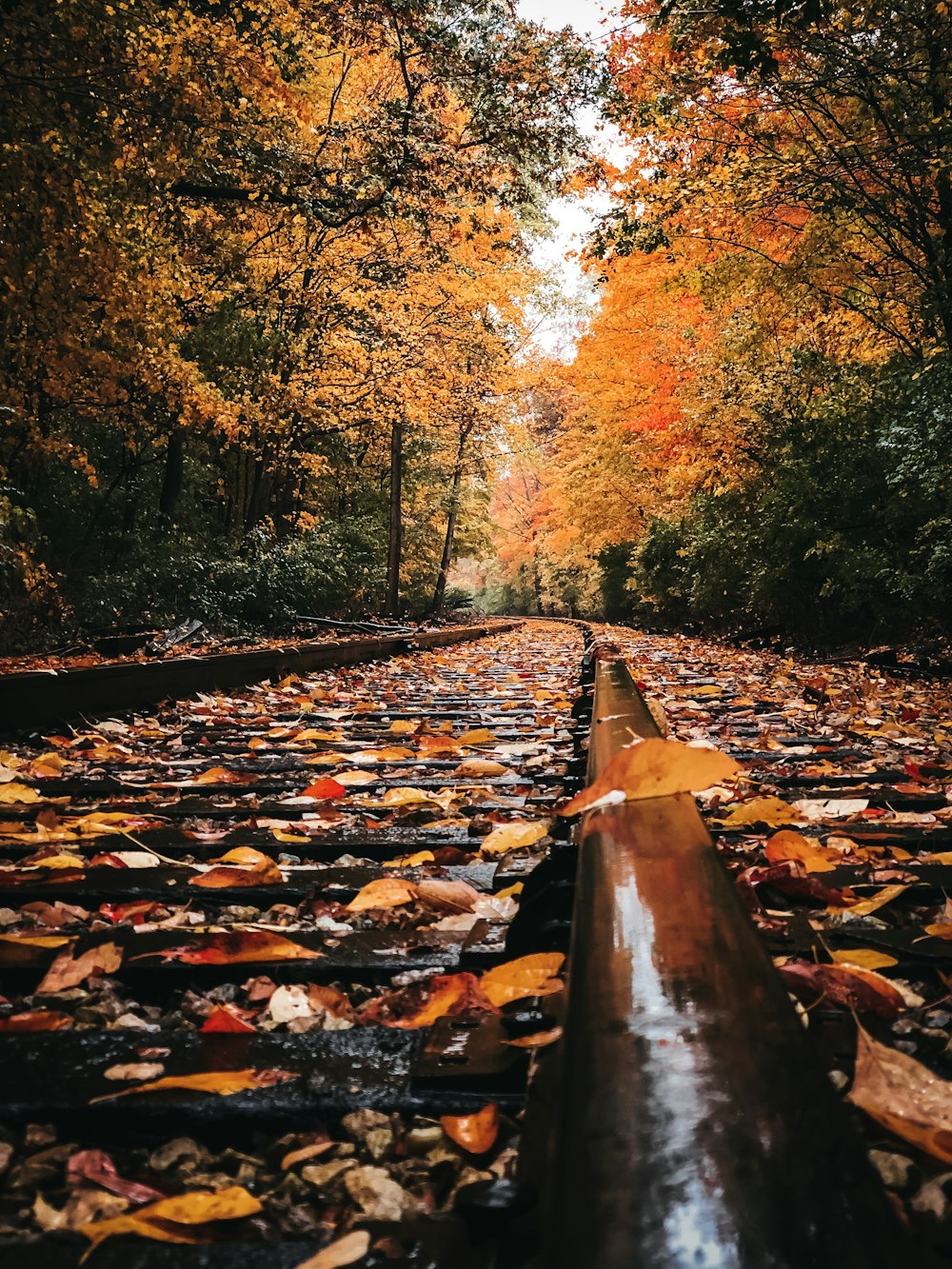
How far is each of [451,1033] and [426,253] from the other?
40.0ft

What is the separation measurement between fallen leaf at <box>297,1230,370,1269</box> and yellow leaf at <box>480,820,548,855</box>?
128cm

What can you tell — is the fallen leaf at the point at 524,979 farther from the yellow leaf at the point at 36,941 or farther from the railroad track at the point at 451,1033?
the yellow leaf at the point at 36,941

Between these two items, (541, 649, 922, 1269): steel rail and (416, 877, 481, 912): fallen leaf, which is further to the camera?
(416, 877, 481, 912): fallen leaf

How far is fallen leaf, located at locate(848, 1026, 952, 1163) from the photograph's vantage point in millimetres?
722

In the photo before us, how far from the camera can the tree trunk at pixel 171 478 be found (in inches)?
672

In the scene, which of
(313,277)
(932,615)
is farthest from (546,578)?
(932,615)

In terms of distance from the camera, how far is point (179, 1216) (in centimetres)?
71

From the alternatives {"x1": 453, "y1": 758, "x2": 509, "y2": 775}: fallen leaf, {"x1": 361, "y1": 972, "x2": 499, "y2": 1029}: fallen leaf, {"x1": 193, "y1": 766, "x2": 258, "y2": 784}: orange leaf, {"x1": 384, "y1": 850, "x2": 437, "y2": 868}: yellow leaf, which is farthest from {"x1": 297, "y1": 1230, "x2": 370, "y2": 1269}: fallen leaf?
{"x1": 193, "y1": 766, "x2": 258, "y2": 784}: orange leaf

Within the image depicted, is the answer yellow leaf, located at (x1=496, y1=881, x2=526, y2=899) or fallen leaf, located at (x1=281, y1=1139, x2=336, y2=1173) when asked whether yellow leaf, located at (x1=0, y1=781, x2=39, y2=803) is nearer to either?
yellow leaf, located at (x1=496, y1=881, x2=526, y2=899)

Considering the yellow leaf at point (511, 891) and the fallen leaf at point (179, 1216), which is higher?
the fallen leaf at point (179, 1216)

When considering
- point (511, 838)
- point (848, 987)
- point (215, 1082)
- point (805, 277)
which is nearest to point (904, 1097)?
point (848, 987)

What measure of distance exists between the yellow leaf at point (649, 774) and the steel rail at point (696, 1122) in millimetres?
567

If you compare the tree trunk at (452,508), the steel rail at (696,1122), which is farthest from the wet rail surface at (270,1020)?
the tree trunk at (452,508)

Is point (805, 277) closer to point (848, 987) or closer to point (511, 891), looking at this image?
point (511, 891)
